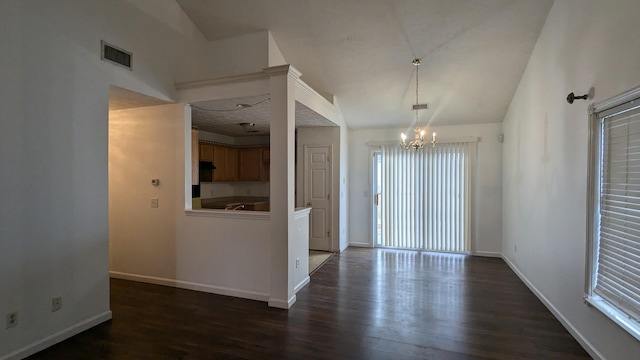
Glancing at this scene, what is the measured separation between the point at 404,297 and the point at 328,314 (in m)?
1.07

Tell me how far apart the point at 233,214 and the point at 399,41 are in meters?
3.12

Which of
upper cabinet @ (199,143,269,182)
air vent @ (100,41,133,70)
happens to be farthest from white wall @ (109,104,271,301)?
upper cabinet @ (199,143,269,182)

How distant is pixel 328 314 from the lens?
3.25 m

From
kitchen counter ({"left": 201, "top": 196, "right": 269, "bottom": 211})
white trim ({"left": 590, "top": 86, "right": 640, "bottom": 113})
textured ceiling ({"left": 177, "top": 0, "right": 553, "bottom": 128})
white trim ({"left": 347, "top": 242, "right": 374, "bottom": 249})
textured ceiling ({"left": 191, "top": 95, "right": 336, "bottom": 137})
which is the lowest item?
white trim ({"left": 347, "top": 242, "right": 374, "bottom": 249})

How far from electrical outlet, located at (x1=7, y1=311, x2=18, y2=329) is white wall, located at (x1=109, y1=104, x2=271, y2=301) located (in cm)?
166

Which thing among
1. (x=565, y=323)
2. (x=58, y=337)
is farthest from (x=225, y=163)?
(x=565, y=323)

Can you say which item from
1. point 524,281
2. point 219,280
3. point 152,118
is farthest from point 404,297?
point 152,118

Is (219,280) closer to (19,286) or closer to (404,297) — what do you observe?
(19,286)

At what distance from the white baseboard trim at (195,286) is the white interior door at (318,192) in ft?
8.36

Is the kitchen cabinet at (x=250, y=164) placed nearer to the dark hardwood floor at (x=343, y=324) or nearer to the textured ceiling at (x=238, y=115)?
the textured ceiling at (x=238, y=115)

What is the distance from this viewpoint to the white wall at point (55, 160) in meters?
2.42

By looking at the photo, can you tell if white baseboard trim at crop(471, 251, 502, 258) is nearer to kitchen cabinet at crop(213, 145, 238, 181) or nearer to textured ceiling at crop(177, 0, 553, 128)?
textured ceiling at crop(177, 0, 553, 128)

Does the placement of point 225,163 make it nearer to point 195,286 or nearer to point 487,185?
point 195,286

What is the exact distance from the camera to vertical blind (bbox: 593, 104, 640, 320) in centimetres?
211
